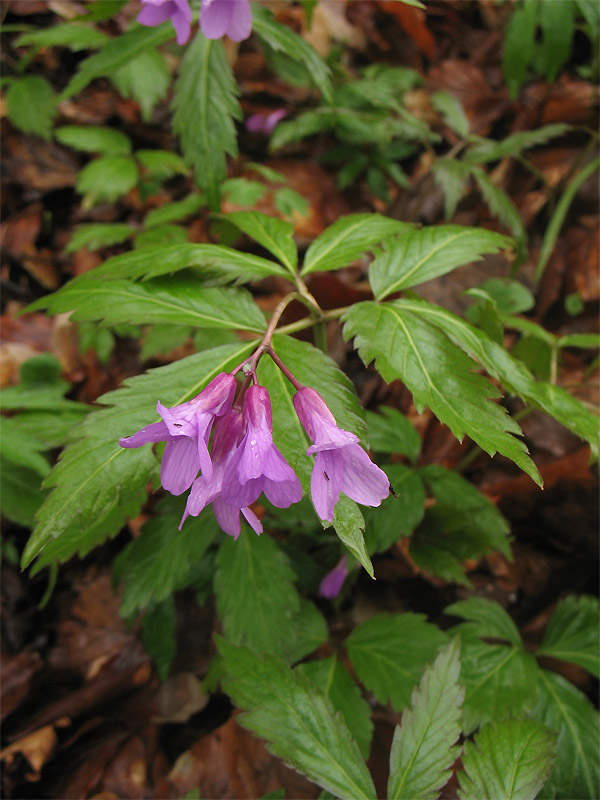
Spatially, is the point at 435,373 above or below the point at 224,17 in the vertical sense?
below

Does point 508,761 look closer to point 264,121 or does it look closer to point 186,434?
point 186,434

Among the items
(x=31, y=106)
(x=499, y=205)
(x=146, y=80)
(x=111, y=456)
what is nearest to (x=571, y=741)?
(x=111, y=456)

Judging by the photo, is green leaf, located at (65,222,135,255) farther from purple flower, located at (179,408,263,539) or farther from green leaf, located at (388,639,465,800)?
green leaf, located at (388,639,465,800)

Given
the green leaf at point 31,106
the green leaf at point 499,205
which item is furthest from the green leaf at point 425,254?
the green leaf at point 31,106

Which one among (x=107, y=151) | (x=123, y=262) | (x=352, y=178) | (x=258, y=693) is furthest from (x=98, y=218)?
(x=258, y=693)

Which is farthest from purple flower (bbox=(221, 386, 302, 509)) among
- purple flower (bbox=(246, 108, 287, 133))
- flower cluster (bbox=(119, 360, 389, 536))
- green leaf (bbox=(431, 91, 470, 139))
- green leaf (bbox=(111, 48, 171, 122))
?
purple flower (bbox=(246, 108, 287, 133))

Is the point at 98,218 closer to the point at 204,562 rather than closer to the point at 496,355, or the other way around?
the point at 204,562

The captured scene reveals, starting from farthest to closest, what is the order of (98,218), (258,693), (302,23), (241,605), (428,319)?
(302,23) < (98,218) < (241,605) < (428,319) < (258,693)

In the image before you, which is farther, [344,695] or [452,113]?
[452,113]

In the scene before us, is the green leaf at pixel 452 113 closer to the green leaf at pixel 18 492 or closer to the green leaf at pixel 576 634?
the green leaf at pixel 576 634
